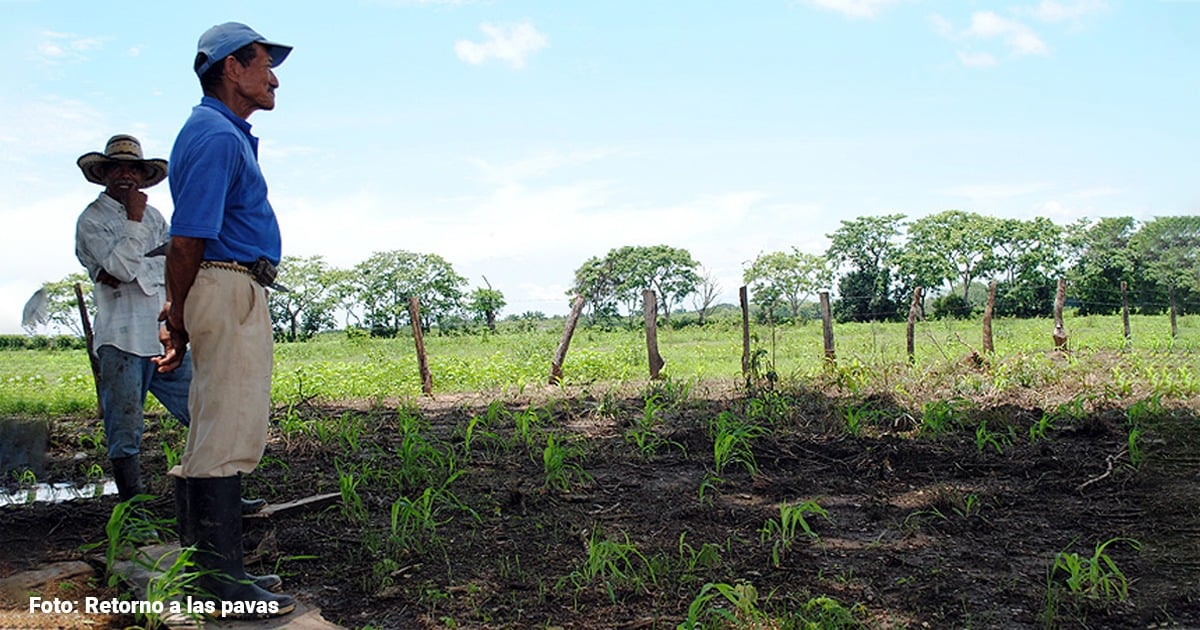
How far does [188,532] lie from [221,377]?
567 millimetres

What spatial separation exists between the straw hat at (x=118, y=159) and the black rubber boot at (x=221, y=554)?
6.46 feet

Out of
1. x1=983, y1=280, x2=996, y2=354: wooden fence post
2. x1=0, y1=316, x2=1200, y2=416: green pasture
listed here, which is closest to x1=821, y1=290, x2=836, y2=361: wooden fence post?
x1=0, y1=316, x2=1200, y2=416: green pasture

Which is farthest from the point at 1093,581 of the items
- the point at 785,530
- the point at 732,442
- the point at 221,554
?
the point at 221,554

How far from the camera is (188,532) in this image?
9.19 feet

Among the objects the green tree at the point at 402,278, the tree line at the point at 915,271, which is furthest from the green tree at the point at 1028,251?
the green tree at the point at 402,278

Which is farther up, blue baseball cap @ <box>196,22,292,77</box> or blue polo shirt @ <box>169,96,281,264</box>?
blue baseball cap @ <box>196,22,292,77</box>

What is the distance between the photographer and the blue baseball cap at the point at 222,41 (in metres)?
2.79

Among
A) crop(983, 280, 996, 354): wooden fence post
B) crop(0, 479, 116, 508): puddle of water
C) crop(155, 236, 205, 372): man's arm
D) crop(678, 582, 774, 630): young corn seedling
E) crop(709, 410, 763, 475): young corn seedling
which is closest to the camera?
crop(155, 236, 205, 372): man's arm

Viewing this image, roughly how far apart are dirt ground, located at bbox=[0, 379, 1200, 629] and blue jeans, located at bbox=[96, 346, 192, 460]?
503mm

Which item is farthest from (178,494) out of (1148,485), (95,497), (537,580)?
(1148,485)

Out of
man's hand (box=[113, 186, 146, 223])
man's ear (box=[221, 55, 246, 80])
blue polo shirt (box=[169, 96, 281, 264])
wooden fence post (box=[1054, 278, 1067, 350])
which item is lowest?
wooden fence post (box=[1054, 278, 1067, 350])

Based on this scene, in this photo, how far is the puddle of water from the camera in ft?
15.4

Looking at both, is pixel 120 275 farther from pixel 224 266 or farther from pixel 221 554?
pixel 221 554

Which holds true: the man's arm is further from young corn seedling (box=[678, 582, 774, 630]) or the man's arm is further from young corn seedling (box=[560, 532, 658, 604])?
young corn seedling (box=[678, 582, 774, 630])
